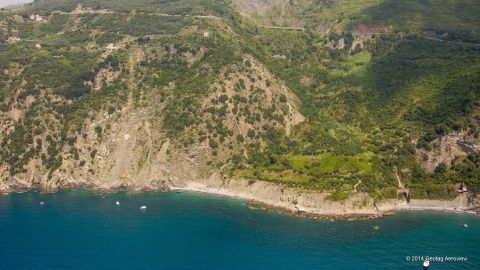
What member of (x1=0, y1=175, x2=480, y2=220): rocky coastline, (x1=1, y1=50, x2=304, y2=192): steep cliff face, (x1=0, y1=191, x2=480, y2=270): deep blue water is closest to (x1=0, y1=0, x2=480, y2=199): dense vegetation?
(x1=1, y1=50, x2=304, y2=192): steep cliff face

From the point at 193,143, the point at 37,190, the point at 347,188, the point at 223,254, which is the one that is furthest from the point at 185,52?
the point at 223,254

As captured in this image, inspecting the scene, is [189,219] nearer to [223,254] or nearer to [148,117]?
[223,254]

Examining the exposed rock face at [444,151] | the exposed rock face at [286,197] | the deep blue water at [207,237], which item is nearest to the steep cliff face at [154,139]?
the exposed rock face at [286,197]

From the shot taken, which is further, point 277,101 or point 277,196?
point 277,101

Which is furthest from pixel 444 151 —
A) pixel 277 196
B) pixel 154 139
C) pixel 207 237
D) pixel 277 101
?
pixel 154 139

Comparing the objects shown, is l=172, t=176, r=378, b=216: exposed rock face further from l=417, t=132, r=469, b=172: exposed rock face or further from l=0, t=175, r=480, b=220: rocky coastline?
l=417, t=132, r=469, b=172: exposed rock face

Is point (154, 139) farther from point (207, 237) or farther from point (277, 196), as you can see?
point (207, 237)

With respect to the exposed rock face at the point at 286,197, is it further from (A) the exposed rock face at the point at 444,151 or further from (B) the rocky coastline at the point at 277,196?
(A) the exposed rock face at the point at 444,151

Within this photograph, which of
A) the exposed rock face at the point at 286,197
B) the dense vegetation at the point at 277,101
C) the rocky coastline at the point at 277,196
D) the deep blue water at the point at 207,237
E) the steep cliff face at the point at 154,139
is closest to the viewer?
the deep blue water at the point at 207,237
